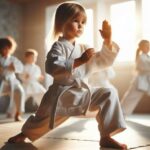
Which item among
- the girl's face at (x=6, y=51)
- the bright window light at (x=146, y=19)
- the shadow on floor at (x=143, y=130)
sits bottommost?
the shadow on floor at (x=143, y=130)

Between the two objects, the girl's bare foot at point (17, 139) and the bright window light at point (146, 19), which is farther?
the bright window light at point (146, 19)

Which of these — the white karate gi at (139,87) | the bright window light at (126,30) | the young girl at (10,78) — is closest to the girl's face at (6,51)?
the young girl at (10,78)

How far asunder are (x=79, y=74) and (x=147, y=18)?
2805mm

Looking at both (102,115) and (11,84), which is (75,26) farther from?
(11,84)

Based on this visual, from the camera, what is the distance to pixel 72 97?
1.59m

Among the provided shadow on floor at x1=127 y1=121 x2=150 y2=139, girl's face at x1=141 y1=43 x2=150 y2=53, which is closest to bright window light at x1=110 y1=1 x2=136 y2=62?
girl's face at x1=141 y1=43 x2=150 y2=53

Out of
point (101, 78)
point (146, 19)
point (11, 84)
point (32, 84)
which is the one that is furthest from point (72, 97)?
point (146, 19)

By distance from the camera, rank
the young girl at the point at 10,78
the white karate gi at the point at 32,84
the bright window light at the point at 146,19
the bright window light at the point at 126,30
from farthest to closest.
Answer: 1. the bright window light at the point at 126,30
2. the bright window light at the point at 146,19
3. the white karate gi at the point at 32,84
4. the young girl at the point at 10,78

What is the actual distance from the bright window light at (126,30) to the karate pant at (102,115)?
277 cm

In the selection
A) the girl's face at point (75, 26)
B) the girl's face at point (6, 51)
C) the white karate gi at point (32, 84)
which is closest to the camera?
the girl's face at point (75, 26)

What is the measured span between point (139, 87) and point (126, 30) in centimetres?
130

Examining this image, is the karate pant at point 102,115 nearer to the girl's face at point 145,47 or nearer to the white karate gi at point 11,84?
the white karate gi at point 11,84

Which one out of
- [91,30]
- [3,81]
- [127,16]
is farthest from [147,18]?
[3,81]

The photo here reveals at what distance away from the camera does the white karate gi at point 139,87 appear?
10.9 feet
